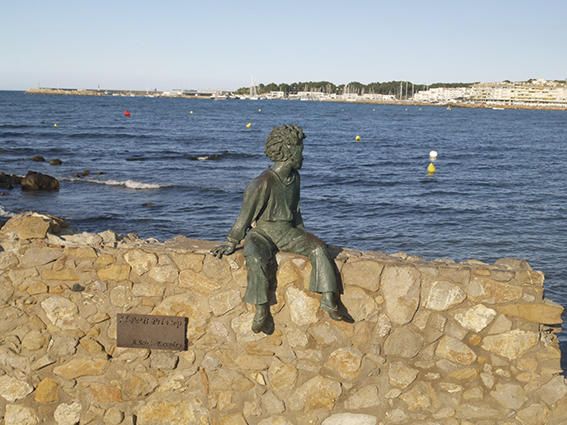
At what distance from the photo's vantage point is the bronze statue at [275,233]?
483 centimetres

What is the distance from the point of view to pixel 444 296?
4836 mm

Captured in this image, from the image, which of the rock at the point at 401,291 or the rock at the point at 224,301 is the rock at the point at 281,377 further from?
the rock at the point at 401,291

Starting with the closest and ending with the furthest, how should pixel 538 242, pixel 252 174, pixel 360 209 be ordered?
pixel 538 242, pixel 360 209, pixel 252 174

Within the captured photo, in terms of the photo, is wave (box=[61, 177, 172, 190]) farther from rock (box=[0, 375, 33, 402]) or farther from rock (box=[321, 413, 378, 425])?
rock (box=[321, 413, 378, 425])

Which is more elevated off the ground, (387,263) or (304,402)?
(387,263)

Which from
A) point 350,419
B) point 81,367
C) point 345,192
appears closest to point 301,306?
point 350,419

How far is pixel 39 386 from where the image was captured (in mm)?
5277

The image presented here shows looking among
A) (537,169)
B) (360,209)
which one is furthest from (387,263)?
(537,169)

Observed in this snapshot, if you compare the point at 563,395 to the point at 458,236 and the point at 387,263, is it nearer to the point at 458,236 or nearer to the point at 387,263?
the point at 387,263

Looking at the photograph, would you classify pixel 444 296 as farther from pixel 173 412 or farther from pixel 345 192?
pixel 345 192

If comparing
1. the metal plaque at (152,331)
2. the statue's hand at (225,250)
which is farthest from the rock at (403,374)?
the metal plaque at (152,331)

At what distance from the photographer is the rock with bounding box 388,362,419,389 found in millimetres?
4914

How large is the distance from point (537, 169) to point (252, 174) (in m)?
16.8

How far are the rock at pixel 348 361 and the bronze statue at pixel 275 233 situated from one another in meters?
0.28
